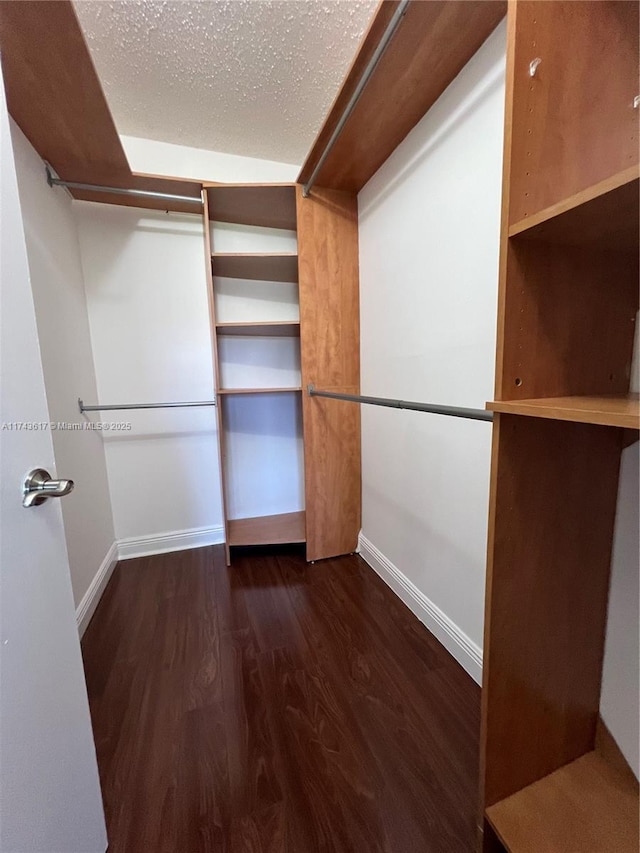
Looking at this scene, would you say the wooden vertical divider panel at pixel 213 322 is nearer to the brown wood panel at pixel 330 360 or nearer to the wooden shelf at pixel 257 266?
the wooden shelf at pixel 257 266

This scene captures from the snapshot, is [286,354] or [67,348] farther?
[286,354]

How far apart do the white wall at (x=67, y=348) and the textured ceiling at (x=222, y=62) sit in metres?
0.55

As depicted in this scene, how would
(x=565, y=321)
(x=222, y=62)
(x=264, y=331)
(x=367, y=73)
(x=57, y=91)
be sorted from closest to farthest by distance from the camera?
(x=565, y=321), (x=367, y=73), (x=57, y=91), (x=222, y=62), (x=264, y=331)

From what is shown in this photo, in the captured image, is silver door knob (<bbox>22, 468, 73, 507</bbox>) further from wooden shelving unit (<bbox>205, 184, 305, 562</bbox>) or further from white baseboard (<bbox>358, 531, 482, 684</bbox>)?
white baseboard (<bbox>358, 531, 482, 684</bbox>)

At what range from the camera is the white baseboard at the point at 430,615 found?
4.17 feet

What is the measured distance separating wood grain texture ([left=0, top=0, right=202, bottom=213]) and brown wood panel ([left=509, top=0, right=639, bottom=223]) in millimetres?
1272

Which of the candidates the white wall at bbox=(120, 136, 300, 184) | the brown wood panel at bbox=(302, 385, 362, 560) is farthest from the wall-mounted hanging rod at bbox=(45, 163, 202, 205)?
the brown wood panel at bbox=(302, 385, 362, 560)

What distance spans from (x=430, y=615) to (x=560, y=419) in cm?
127

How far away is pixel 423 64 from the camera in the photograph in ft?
3.54

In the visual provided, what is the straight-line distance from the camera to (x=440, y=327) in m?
1.32

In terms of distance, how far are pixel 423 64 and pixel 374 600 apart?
2.18 m

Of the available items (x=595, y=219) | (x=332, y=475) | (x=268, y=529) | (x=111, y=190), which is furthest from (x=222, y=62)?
(x=268, y=529)

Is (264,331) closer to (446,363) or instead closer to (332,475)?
(332,475)

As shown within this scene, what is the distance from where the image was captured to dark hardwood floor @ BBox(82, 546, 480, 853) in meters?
0.88
